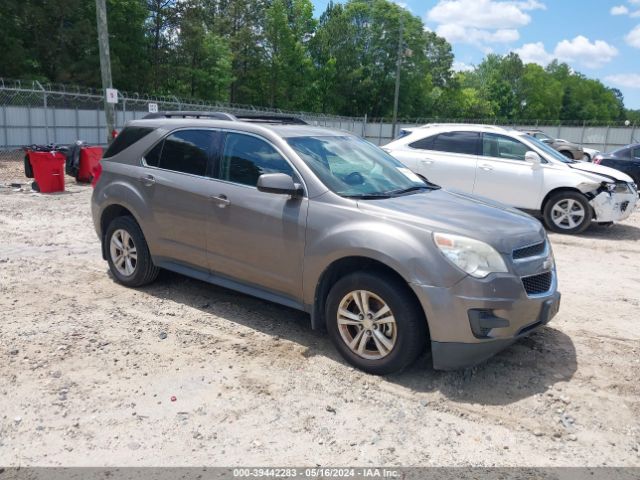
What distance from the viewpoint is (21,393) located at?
3.67 metres

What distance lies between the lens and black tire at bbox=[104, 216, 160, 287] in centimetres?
554

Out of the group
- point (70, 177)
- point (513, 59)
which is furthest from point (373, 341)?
point (513, 59)

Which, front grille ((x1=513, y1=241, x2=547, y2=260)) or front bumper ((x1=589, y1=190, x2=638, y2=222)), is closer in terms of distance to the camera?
front grille ((x1=513, y1=241, x2=547, y2=260))

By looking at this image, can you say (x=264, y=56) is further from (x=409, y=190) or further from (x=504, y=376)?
(x=504, y=376)

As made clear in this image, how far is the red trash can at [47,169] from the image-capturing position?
12.0 m

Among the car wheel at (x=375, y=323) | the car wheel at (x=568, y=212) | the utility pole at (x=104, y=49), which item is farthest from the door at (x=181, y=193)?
the utility pole at (x=104, y=49)

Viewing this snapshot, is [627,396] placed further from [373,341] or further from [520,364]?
[373,341]

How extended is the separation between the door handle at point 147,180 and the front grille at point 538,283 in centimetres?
345

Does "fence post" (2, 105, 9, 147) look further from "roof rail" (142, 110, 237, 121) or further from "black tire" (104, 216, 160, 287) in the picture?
Result: "black tire" (104, 216, 160, 287)

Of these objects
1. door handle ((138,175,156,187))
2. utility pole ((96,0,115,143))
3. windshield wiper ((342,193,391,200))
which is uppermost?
utility pole ((96,0,115,143))

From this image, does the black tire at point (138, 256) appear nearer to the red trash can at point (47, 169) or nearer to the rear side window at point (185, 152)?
the rear side window at point (185, 152)

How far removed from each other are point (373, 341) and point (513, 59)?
381 ft

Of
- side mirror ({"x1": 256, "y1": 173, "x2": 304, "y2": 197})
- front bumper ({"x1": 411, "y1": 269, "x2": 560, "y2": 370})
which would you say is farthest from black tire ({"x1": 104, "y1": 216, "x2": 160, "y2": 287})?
front bumper ({"x1": 411, "y1": 269, "x2": 560, "y2": 370})

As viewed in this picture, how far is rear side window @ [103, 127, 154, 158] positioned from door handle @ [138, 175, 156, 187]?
1.64ft
